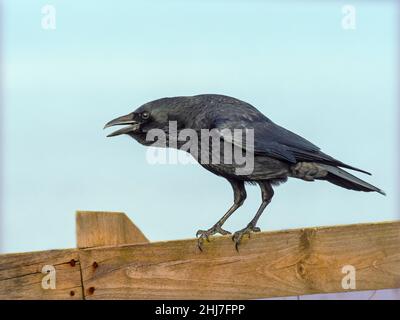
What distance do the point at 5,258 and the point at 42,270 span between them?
0.62ft

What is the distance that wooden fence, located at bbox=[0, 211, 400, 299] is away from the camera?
2.83 m

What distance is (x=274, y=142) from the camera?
16.0 feet

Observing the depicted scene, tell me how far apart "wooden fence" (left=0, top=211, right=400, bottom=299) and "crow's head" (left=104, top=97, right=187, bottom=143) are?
5.13 feet

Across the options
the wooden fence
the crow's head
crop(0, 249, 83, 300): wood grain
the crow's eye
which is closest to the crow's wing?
the crow's head

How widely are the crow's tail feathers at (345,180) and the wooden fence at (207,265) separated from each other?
156cm

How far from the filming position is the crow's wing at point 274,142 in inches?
188

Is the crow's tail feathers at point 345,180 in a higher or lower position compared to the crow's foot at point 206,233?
higher

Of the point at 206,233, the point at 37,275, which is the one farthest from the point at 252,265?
the point at 37,275

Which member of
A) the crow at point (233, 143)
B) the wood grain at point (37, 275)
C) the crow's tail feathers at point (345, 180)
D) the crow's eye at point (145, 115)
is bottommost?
the wood grain at point (37, 275)

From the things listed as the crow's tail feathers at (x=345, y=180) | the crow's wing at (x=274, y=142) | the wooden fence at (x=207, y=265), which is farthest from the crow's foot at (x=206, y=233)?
the crow's tail feathers at (x=345, y=180)

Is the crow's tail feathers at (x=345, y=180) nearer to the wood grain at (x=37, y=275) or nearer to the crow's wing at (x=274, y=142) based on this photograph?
the crow's wing at (x=274, y=142)

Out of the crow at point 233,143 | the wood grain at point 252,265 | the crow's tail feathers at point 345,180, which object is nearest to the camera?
the wood grain at point 252,265

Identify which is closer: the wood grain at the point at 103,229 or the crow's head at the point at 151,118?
the wood grain at the point at 103,229
